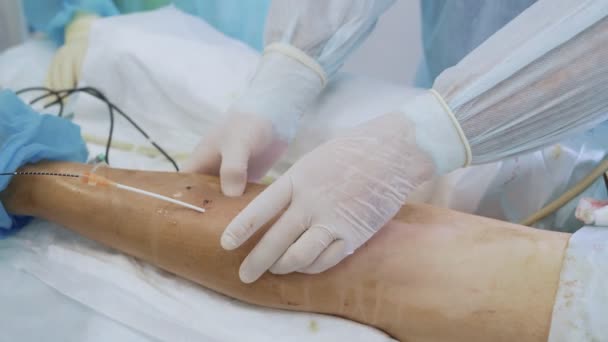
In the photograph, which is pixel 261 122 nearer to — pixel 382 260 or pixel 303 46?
pixel 303 46

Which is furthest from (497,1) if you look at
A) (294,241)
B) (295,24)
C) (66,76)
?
(66,76)

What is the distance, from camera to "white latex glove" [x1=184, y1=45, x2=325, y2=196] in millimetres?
1009

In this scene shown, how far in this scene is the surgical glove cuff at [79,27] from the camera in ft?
5.73

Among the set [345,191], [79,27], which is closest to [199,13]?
[79,27]

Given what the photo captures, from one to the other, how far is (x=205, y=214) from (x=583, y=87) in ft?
2.02

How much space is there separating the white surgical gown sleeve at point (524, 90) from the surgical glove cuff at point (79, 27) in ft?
4.26

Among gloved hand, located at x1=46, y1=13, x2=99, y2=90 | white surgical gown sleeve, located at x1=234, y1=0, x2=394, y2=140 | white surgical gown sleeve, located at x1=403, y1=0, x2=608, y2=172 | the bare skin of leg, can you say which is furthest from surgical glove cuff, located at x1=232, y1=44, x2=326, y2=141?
gloved hand, located at x1=46, y1=13, x2=99, y2=90

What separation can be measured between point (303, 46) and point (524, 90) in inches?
20.0

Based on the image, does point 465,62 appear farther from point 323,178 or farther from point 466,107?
point 323,178

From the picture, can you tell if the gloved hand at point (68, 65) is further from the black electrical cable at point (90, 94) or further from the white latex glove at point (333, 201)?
the white latex glove at point (333, 201)

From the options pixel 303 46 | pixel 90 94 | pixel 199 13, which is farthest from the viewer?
pixel 199 13

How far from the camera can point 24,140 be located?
1010 mm

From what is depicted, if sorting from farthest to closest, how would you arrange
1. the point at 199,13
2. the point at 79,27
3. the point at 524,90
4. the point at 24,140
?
1. the point at 199,13
2. the point at 79,27
3. the point at 24,140
4. the point at 524,90

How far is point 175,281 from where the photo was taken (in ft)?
3.06
